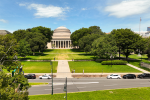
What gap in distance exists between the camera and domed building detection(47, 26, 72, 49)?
5256 inches

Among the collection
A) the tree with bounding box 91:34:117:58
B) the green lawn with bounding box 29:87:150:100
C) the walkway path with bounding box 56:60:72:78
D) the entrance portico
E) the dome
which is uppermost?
the dome

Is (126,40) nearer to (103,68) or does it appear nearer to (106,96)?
(103,68)

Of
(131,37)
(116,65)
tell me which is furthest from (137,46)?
(116,65)

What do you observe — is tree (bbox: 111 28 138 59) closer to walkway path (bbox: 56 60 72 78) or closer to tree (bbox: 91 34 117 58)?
tree (bbox: 91 34 117 58)

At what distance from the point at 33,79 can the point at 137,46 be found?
144ft

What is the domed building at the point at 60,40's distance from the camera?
133500mm

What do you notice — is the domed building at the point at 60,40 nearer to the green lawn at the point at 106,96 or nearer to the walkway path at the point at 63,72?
the walkway path at the point at 63,72

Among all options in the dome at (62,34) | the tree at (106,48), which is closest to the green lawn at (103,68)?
the tree at (106,48)

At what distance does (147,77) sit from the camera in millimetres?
32125

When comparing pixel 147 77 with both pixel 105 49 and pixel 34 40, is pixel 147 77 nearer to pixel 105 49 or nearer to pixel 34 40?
pixel 105 49

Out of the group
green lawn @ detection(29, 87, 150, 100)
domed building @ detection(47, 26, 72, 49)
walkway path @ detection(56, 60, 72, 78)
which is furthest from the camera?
domed building @ detection(47, 26, 72, 49)

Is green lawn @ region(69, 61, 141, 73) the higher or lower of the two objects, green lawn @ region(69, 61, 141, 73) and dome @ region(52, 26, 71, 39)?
the lower

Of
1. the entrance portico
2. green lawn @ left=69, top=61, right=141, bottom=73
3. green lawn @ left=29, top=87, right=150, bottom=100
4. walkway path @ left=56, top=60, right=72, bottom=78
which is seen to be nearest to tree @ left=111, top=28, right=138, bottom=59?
green lawn @ left=69, top=61, right=141, bottom=73

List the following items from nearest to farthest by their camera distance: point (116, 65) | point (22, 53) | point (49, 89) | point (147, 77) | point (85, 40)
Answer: point (49, 89) < point (147, 77) < point (116, 65) < point (22, 53) < point (85, 40)
